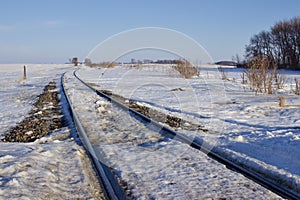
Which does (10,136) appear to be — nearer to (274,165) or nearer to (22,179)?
(22,179)

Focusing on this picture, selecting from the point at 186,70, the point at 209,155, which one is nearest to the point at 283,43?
the point at 186,70

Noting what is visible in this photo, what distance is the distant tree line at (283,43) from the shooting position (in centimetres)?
5766

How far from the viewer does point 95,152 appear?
547 cm

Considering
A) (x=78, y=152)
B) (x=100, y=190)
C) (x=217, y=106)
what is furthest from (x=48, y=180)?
(x=217, y=106)

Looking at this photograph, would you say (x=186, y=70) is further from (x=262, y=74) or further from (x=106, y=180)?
(x=106, y=180)

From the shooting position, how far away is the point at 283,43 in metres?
61.0

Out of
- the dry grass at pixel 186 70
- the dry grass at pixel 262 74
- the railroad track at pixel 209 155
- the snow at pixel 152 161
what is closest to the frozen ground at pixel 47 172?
the snow at pixel 152 161

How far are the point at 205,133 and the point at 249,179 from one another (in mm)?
2881

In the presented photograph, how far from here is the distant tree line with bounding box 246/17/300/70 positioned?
189 feet

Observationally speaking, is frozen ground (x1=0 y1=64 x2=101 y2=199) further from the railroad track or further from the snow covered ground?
the snow covered ground

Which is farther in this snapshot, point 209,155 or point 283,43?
point 283,43

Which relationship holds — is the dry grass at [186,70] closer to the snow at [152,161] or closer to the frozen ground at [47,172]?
the snow at [152,161]

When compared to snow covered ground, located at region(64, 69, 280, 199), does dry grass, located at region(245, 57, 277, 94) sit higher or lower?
higher

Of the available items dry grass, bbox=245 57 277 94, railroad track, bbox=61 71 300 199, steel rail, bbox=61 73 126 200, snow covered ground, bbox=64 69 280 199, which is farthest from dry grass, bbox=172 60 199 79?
steel rail, bbox=61 73 126 200
